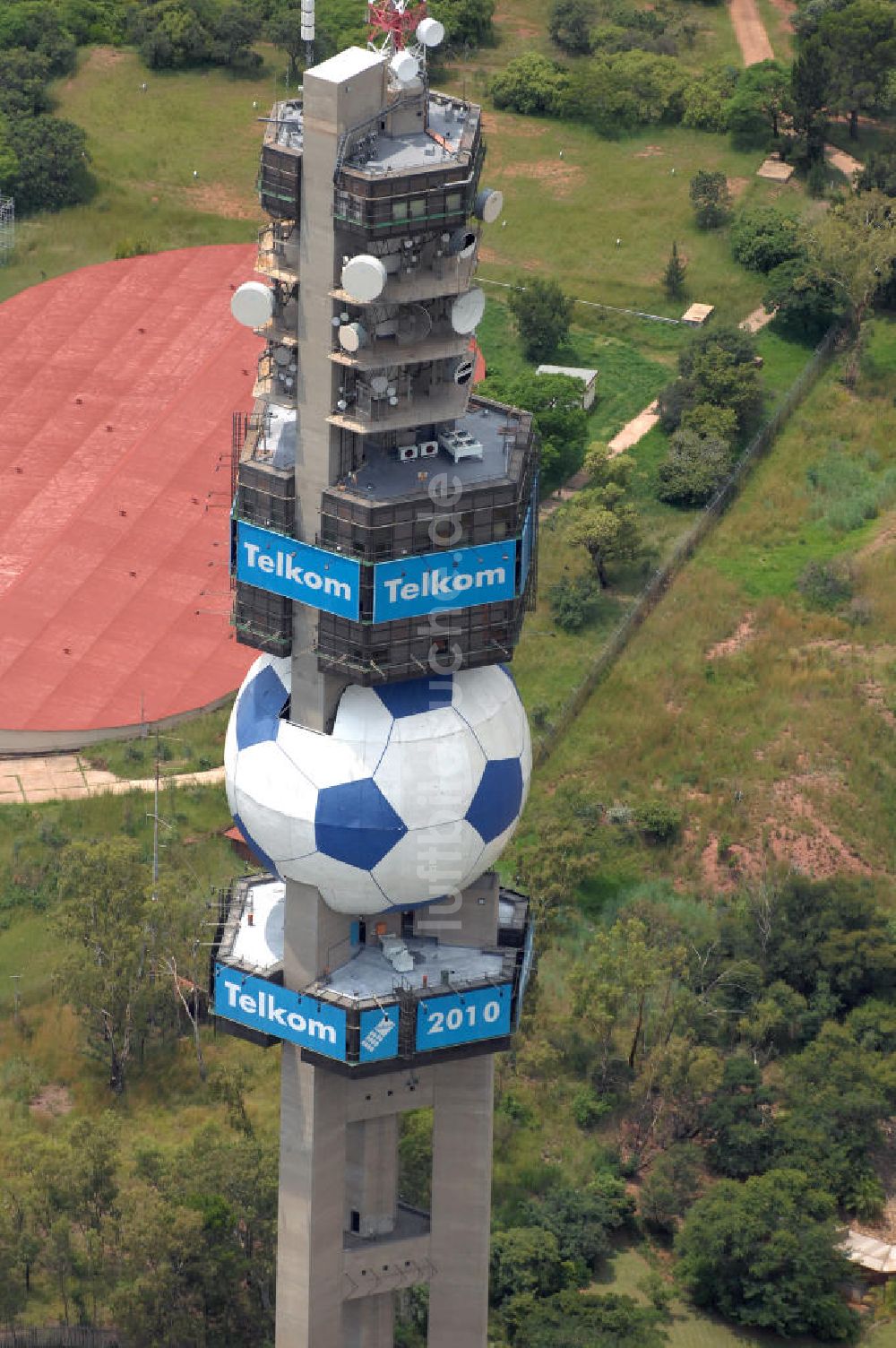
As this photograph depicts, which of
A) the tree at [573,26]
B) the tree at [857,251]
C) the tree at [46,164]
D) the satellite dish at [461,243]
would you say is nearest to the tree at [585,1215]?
the satellite dish at [461,243]

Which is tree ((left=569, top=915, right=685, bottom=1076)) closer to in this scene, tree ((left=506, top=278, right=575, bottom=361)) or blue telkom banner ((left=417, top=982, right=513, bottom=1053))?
blue telkom banner ((left=417, top=982, right=513, bottom=1053))

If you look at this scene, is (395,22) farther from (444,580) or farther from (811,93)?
(811,93)

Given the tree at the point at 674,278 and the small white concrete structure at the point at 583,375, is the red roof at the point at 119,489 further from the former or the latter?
the tree at the point at 674,278

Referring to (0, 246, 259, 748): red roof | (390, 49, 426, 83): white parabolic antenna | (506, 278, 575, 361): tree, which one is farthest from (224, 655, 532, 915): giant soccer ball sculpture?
(506, 278, 575, 361): tree

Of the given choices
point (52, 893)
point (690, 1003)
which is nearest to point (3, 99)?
point (52, 893)

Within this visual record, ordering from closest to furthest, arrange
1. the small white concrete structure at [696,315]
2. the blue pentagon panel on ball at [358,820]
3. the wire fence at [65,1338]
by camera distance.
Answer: the blue pentagon panel on ball at [358,820] < the wire fence at [65,1338] < the small white concrete structure at [696,315]

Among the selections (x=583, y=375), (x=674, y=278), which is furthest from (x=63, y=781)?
(x=674, y=278)

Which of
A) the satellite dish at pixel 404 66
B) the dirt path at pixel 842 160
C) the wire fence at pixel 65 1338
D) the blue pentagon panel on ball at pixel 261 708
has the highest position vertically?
the satellite dish at pixel 404 66
